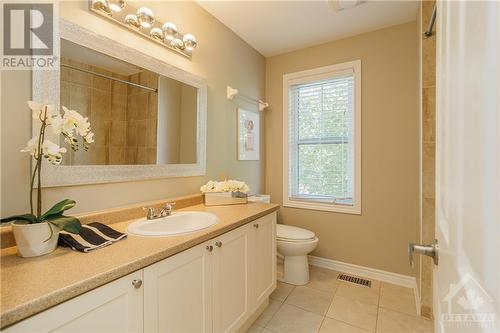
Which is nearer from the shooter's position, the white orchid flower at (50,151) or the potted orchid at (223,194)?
the white orchid flower at (50,151)

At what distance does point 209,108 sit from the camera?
2.11 metres

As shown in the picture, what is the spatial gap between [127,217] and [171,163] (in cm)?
51

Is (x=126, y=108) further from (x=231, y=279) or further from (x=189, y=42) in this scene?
(x=231, y=279)

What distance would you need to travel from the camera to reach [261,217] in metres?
1.72

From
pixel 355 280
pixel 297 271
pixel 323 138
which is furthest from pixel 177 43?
pixel 355 280

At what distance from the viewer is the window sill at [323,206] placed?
2475mm

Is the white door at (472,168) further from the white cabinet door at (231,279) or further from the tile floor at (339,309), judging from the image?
the tile floor at (339,309)

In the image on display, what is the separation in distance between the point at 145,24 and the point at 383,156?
2316mm

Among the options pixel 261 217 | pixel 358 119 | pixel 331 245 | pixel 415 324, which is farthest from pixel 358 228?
pixel 261 217

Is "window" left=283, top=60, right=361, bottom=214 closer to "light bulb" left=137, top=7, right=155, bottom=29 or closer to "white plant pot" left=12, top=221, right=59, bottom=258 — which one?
"light bulb" left=137, top=7, right=155, bottom=29

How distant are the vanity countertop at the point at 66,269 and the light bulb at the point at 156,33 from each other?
130cm

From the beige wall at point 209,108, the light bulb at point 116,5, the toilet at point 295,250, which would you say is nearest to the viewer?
the beige wall at point 209,108

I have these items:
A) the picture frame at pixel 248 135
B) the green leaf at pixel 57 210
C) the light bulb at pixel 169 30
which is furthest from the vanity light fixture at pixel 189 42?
the green leaf at pixel 57 210

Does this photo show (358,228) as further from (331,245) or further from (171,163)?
(171,163)
